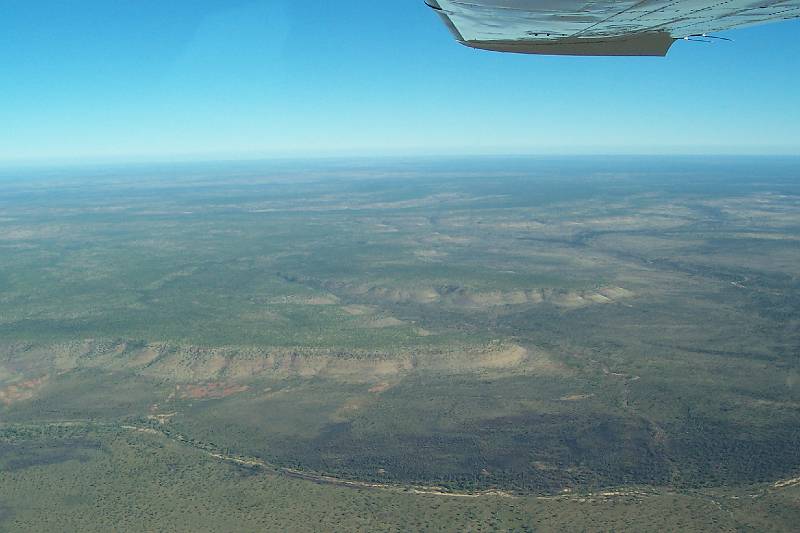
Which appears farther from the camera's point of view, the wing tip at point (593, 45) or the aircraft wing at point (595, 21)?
the wing tip at point (593, 45)

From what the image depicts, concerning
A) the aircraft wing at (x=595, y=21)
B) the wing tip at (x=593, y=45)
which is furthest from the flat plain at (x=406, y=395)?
the aircraft wing at (x=595, y=21)

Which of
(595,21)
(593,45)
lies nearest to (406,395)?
(593,45)

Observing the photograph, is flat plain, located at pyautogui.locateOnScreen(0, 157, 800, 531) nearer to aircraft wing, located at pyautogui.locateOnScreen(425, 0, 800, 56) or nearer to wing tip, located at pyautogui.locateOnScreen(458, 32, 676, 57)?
wing tip, located at pyautogui.locateOnScreen(458, 32, 676, 57)

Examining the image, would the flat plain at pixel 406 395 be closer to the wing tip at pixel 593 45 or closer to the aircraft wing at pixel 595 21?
the wing tip at pixel 593 45

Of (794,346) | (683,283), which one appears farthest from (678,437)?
(683,283)

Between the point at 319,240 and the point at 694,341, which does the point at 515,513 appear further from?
the point at 319,240

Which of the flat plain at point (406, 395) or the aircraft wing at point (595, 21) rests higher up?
the aircraft wing at point (595, 21)

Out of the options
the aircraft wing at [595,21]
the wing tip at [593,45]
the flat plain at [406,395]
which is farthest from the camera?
the flat plain at [406,395]

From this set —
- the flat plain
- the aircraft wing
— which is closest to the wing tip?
the aircraft wing
